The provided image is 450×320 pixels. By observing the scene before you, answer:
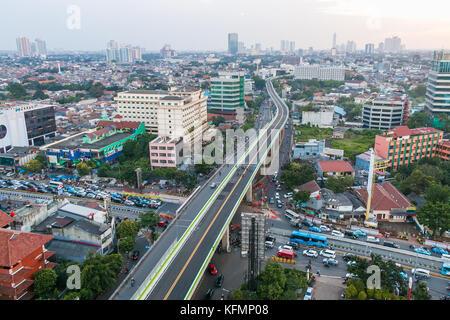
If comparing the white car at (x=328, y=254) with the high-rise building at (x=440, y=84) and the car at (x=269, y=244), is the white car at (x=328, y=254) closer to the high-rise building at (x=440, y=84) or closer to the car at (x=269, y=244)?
the car at (x=269, y=244)

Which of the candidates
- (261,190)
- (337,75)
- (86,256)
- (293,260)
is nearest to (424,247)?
(293,260)

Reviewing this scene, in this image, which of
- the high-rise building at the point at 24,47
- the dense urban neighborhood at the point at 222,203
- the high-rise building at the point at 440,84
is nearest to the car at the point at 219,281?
the dense urban neighborhood at the point at 222,203

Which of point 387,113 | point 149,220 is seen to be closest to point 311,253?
point 149,220

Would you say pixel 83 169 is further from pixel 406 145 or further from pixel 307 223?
pixel 406 145

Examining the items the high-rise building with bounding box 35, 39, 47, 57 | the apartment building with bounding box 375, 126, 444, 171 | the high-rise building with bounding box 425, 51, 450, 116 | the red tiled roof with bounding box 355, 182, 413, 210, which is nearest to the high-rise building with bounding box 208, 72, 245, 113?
the apartment building with bounding box 375, 126, 444, 171

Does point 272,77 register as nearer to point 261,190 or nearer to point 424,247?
point 261,190
